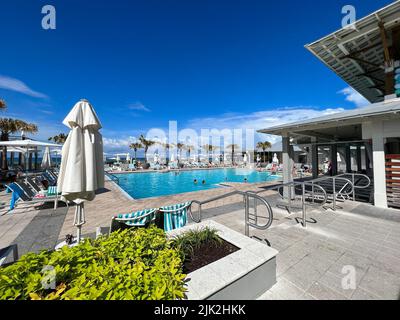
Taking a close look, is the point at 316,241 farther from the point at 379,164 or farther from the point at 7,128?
the point at 7,128

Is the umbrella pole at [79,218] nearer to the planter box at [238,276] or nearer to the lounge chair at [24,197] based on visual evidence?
the planter box at [238,276]

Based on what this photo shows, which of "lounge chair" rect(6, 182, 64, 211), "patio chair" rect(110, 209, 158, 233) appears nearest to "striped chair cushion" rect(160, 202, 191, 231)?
"patio chair" rect(110, 209, 158, 233)

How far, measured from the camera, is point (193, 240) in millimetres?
2766

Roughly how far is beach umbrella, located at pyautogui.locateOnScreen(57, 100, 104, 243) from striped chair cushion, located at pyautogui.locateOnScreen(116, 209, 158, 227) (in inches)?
30.7

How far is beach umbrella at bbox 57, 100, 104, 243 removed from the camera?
2832mm

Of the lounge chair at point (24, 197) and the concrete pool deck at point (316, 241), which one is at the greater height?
the lounge chair at point (24, 197)

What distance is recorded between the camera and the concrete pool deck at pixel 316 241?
2383 millimetres

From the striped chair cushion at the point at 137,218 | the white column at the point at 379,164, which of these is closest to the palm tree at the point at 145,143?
the striped chair cushion at the point at 137,218

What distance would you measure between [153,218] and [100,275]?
232 cm

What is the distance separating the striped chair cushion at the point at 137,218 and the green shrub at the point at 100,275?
1379mm

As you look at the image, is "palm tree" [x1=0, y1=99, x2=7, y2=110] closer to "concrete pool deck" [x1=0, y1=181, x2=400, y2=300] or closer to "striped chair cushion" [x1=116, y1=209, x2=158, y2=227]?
"concrete pool deck" [x1=0, y1=181, x2=400, y2=300]
